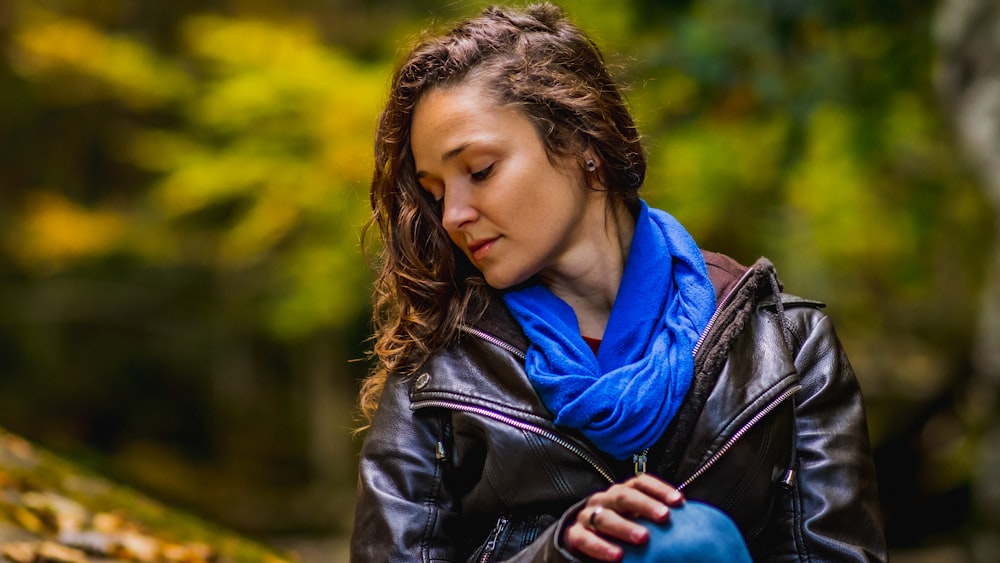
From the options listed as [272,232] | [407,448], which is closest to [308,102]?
[272,232]

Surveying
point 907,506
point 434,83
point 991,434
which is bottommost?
point 907,506

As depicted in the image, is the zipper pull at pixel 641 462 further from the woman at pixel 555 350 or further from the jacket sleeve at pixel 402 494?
the jacket sleeve at pixel 402 494

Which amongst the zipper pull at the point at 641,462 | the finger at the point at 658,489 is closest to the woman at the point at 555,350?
the zipper pull at the point at 641,462

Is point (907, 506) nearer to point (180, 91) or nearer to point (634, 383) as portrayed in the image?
point (634, 383)

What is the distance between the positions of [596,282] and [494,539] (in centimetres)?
57

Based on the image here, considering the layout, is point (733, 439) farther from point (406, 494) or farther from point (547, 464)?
point (406, 494)

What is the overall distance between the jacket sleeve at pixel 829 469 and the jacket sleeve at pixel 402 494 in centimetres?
69

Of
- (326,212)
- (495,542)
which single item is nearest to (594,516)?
(495,542)

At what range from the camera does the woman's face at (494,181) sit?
2.00m

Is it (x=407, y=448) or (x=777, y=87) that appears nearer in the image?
(x=407, y=448)

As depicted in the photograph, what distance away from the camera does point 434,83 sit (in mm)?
2070

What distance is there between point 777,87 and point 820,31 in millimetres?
450

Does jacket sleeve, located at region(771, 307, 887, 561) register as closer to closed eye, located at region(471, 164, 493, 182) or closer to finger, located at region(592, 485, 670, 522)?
finger, located at region(592, 485, 670, 522)

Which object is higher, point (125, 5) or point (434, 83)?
point (434, 83)
